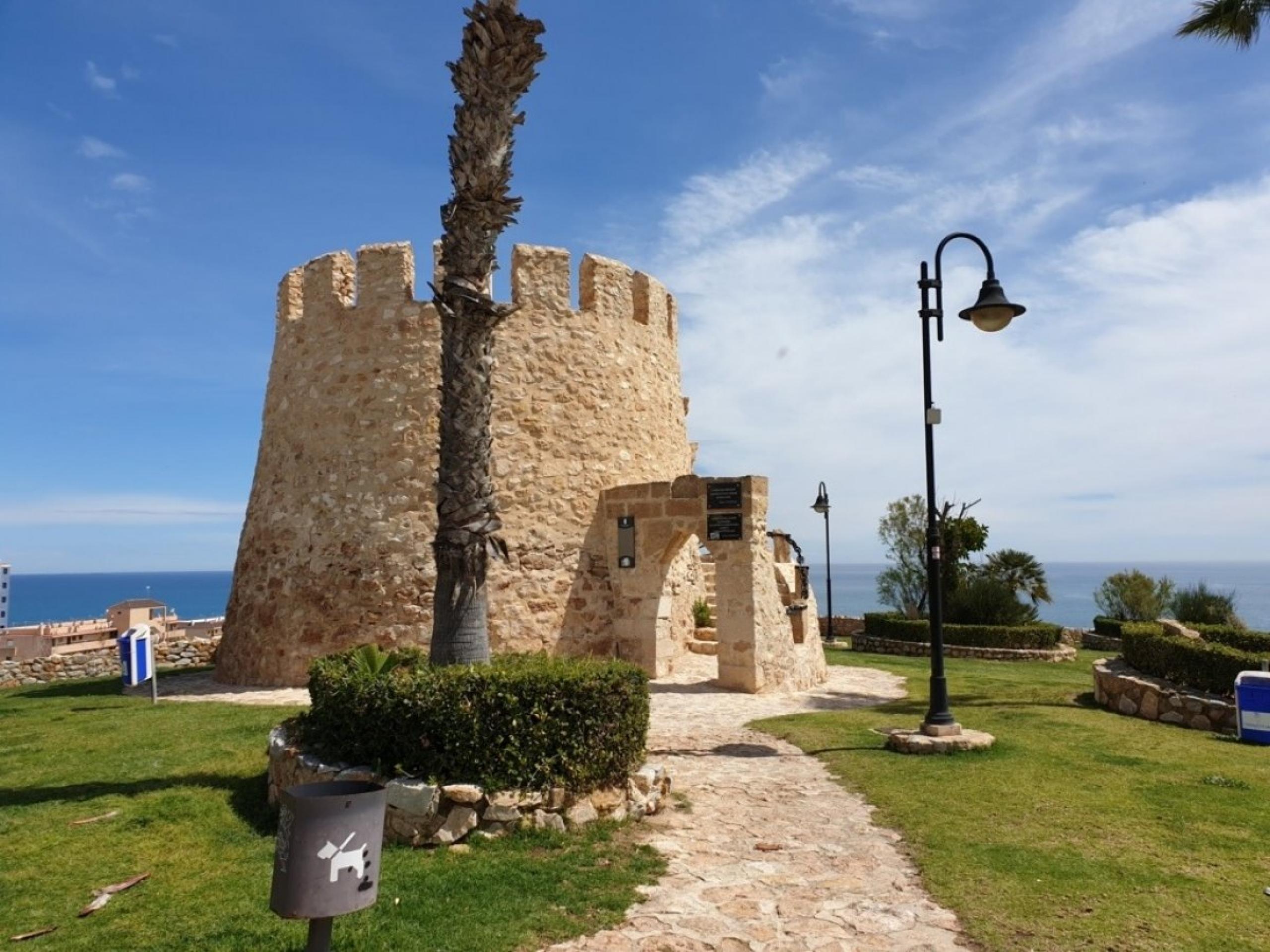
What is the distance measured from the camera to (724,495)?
14445 mm

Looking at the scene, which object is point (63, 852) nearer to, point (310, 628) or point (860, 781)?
point (860, 781)

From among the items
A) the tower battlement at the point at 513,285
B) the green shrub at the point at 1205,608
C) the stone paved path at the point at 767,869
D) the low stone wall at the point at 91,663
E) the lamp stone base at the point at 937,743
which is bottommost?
the low stone wall at the point at 91,663

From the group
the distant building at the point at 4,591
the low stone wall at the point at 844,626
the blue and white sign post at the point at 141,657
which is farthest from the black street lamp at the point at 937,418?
the distant building at the point at 4,591

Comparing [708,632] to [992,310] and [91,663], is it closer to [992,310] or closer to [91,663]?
[992,310]

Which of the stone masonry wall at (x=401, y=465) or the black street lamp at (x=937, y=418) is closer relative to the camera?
the black street lamp at (x=937, y=418)

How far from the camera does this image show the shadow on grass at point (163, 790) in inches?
291

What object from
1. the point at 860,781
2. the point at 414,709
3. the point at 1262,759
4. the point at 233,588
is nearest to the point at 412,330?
the point at 233,588

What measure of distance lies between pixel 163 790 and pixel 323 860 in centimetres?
517


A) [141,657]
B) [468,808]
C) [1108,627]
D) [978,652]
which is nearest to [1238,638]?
[978,652]

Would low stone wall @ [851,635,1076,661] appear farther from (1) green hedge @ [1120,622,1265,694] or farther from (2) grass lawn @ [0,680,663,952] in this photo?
(2) grass lawn @ [0,680,663,952]

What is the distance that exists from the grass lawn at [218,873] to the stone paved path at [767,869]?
0.32m

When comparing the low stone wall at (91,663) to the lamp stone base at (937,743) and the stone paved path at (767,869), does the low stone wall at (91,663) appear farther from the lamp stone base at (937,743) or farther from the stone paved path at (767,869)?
the lamp stone base at (937,743)

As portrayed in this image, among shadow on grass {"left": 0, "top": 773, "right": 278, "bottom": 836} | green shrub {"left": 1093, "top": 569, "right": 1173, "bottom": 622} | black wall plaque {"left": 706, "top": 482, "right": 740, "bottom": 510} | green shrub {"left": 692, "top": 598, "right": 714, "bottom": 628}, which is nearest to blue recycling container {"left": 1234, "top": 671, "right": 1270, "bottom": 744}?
black wall plaque {"left": 706, "top": 482, "right": 740, "bottom": 510}

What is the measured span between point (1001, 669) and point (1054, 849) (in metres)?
15.3
